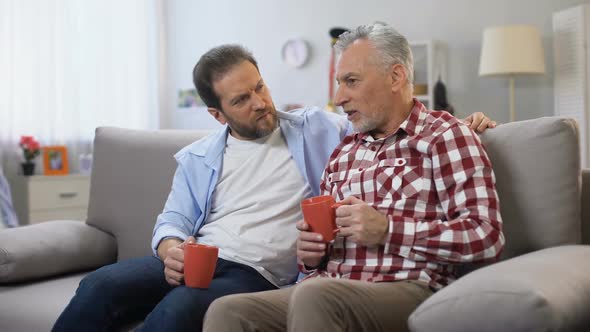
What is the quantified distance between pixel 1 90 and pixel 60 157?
23.4 inches

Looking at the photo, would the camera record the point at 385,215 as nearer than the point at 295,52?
Yes

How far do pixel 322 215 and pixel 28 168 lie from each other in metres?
3.51

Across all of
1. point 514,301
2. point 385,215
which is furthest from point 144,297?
point 514,301

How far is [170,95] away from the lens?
5.98m

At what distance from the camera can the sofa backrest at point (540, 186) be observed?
1.60 metres

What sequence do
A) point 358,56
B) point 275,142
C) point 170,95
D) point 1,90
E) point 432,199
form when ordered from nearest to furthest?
point 432,199 < point 358,56 < point 275,142 < point 1,90 < point 170,95

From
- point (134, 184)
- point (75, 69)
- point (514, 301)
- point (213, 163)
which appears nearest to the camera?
point (514, 301)

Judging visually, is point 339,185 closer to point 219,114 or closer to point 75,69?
point 219,114

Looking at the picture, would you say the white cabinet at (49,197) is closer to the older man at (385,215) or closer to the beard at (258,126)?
the beard at (258,126)

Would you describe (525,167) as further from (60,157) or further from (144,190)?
(60,157)

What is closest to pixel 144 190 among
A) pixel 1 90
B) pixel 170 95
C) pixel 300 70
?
pixel 1 90

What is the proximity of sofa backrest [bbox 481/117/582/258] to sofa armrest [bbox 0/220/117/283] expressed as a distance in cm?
131

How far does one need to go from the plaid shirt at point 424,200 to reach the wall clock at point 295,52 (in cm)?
376

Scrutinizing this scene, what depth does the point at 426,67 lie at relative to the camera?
4.86 meters
